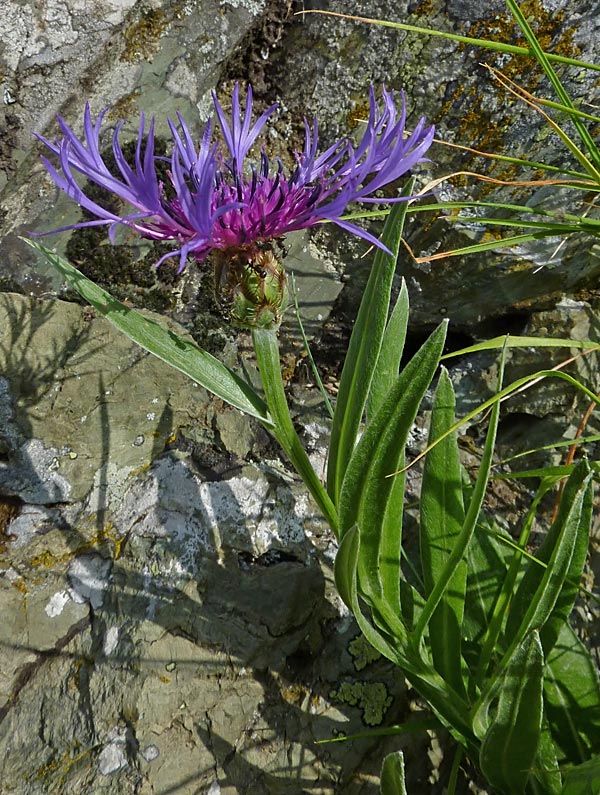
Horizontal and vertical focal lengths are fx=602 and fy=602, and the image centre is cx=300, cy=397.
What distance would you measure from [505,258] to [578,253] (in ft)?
0.84

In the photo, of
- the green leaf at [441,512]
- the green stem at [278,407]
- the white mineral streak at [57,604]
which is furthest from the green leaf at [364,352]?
the white mineral streak at [57,604]

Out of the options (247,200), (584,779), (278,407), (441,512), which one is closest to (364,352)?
(278,407)

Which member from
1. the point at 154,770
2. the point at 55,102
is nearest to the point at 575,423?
the point at 154,770

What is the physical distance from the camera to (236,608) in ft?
5.79

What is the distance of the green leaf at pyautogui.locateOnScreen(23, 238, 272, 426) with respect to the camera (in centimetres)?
143

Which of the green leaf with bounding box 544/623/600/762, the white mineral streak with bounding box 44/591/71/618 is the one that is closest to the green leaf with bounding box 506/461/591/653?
the green leaf with bounding box 544/623/600/762

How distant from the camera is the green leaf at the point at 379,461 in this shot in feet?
4.10

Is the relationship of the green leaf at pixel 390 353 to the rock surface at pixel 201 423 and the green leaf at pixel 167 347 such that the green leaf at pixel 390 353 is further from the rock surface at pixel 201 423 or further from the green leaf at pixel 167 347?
the rock surface at pixel 201 423

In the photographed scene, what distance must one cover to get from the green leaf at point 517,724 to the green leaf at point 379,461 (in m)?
0.33

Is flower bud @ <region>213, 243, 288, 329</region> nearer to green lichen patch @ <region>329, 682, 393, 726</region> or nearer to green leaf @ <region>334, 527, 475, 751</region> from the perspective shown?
green leaf @ <region>334, 527, 475, 751</region>

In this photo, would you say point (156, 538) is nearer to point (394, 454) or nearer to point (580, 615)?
point (394, 454)

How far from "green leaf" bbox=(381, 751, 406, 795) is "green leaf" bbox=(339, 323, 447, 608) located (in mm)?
318

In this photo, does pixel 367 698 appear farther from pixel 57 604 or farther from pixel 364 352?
pixel 364 352

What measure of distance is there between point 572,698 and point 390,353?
100cm
